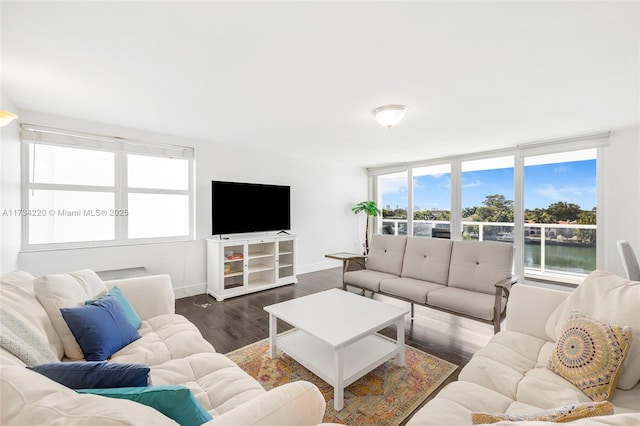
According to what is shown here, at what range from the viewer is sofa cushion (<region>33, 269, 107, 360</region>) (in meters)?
1.49

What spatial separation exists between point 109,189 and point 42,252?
0.93 m

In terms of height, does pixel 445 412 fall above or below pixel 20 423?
below

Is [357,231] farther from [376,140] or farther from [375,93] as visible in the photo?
[375,93]

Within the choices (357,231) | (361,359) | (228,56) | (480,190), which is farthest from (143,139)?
(480,190)

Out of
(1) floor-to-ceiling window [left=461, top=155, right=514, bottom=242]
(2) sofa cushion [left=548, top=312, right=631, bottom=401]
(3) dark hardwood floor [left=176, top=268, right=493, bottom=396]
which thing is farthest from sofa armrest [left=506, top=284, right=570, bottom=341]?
(1) floor-to-ceiling window [left=461, top=155, right=514, bottom=242]

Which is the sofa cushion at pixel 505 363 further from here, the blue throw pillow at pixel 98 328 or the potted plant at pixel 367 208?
the potted plant at pixel 367 208

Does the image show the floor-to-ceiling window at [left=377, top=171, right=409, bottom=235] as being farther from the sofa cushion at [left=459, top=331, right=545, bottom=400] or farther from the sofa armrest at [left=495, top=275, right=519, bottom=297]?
the sofa cushion at [left=459, top=331, right=545, bottom=400]

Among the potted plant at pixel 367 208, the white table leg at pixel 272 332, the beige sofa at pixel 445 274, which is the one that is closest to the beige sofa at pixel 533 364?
the beige sofa at pixel 445 274

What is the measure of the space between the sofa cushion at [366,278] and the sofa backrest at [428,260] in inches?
9.7

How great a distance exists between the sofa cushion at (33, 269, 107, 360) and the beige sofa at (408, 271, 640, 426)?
1.74 meters

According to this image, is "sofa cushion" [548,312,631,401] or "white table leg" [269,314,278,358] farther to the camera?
"white table leg" [269,314,278,358]

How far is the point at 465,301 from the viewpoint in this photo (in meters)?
2.54

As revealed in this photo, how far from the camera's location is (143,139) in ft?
11.9

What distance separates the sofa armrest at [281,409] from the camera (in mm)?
779
